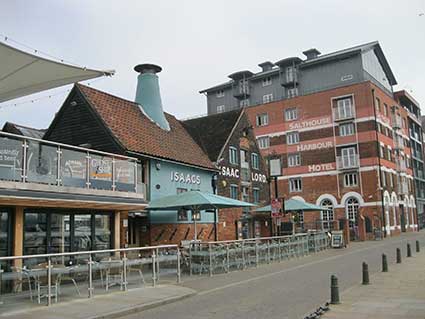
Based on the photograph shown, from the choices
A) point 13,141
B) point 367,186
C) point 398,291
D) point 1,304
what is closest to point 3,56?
point 13,141

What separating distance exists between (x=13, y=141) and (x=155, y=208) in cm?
837

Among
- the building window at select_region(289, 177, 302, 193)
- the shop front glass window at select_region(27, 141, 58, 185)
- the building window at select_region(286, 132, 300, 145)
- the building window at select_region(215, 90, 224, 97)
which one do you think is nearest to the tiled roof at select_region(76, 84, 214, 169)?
the shop front glass window at select_region(27, 141, 58, 185)

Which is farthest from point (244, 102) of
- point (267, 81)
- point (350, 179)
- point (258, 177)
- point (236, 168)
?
point (236, 168)

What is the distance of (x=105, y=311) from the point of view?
1023 cm

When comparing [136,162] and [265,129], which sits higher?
[265,129]

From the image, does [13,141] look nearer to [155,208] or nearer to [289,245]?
[155,208]

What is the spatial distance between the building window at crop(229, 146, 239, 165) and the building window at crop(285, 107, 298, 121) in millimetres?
24558

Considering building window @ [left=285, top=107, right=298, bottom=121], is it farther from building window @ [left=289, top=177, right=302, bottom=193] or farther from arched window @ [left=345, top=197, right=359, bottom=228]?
arched window @ [left=345, top=197, right=359, bottom=228]

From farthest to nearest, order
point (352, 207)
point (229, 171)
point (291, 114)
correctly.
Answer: point (291, 114), point (352, 207), point (229, 171)

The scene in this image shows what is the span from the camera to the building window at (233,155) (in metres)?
29.4

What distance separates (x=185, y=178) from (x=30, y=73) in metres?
14.2

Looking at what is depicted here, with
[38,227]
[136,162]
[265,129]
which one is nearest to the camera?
[38,227]

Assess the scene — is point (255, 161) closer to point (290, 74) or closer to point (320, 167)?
point (320, 167)

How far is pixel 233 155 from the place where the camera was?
29797mm
